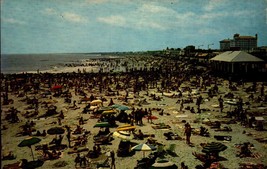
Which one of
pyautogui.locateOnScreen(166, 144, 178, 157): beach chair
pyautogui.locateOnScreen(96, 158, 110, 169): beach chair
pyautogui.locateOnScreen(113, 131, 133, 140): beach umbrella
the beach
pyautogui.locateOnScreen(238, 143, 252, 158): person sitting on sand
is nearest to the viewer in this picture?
pyautogui.locateOnScreen(96, 158, 110, 169): beach chair

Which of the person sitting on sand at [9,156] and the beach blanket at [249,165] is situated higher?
the beach blanket at [249,165]

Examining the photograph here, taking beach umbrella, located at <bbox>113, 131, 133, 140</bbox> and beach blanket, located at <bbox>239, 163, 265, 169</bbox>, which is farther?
beach umbrella, located at <bbox>113, 131, 133, 140</bbox>

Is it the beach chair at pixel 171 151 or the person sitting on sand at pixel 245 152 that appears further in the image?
the beach chair at pixel 171 151

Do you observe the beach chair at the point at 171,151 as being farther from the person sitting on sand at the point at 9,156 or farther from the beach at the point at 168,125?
the person sitting on sand at the point at 9,156

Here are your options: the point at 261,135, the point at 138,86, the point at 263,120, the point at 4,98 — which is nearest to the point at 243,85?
the point at 138,86

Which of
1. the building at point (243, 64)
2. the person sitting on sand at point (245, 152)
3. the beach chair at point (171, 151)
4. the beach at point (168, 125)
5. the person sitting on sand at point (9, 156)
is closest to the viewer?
the person sitting on sand at point (245, 152)

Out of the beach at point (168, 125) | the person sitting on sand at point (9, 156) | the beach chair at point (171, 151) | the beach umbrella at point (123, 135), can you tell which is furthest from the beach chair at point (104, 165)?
the person sitting on sand at point (9, 156)

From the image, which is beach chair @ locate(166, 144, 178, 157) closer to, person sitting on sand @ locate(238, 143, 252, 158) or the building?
person sitting on sand @ locate(238, 143, 252, 158)

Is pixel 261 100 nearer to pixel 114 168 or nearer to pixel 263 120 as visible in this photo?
pixel 263 120

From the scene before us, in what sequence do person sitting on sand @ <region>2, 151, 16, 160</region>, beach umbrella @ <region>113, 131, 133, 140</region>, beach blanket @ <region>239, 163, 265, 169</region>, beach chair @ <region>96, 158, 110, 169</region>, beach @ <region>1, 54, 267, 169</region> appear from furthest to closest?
person sitting on sand @ <region>2, 151, 16, 160</region>
beach umbrella @ <region>113, 131, 133, 140</region>
beach @ <region>1, 54, 267, 169</region>
beach chair @ <region>96, 158, 110, 169</region>
beach blanket @ <region>239, 163, 265, 169</region>

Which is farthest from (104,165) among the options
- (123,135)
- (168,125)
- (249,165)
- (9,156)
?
(168,125)

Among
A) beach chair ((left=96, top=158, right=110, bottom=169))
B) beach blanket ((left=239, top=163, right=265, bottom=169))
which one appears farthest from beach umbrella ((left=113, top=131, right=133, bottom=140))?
beach blanket ((left=239, top=163, right=265, bottom=169))
